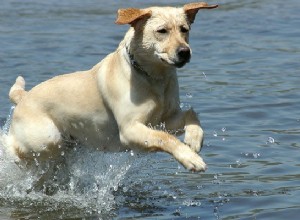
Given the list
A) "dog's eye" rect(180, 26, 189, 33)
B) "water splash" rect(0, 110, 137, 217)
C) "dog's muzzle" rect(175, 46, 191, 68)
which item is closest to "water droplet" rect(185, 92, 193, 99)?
"water splash" rect(0, 110, 137, 217)

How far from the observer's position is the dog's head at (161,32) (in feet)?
25.7

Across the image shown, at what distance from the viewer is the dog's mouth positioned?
7801mm

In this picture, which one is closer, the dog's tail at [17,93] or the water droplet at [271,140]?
the dog's tail at [17,93]

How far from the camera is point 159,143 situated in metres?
7.94

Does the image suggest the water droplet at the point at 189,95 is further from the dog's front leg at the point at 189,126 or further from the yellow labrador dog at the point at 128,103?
the dog's front leg at the point at 189,126

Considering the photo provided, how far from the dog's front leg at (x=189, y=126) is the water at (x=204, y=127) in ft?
2.58

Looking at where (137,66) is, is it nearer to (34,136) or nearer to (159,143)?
(159,143)

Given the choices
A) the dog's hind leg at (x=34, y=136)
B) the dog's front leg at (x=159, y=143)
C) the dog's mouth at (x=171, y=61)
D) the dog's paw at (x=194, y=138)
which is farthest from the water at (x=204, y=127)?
the dog's mouth at (x=171, y=61)

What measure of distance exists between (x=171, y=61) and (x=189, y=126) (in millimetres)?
669

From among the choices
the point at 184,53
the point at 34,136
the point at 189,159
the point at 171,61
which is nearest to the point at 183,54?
the point at 184,53

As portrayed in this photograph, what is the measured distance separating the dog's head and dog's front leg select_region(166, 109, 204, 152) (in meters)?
0.59

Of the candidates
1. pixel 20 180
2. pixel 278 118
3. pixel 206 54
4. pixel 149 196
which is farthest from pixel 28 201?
pixel 206 54

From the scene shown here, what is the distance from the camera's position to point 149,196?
9367mm

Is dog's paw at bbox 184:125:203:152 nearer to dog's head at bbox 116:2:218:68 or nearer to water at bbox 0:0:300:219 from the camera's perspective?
dog's head at bbox 116:2:218:68
